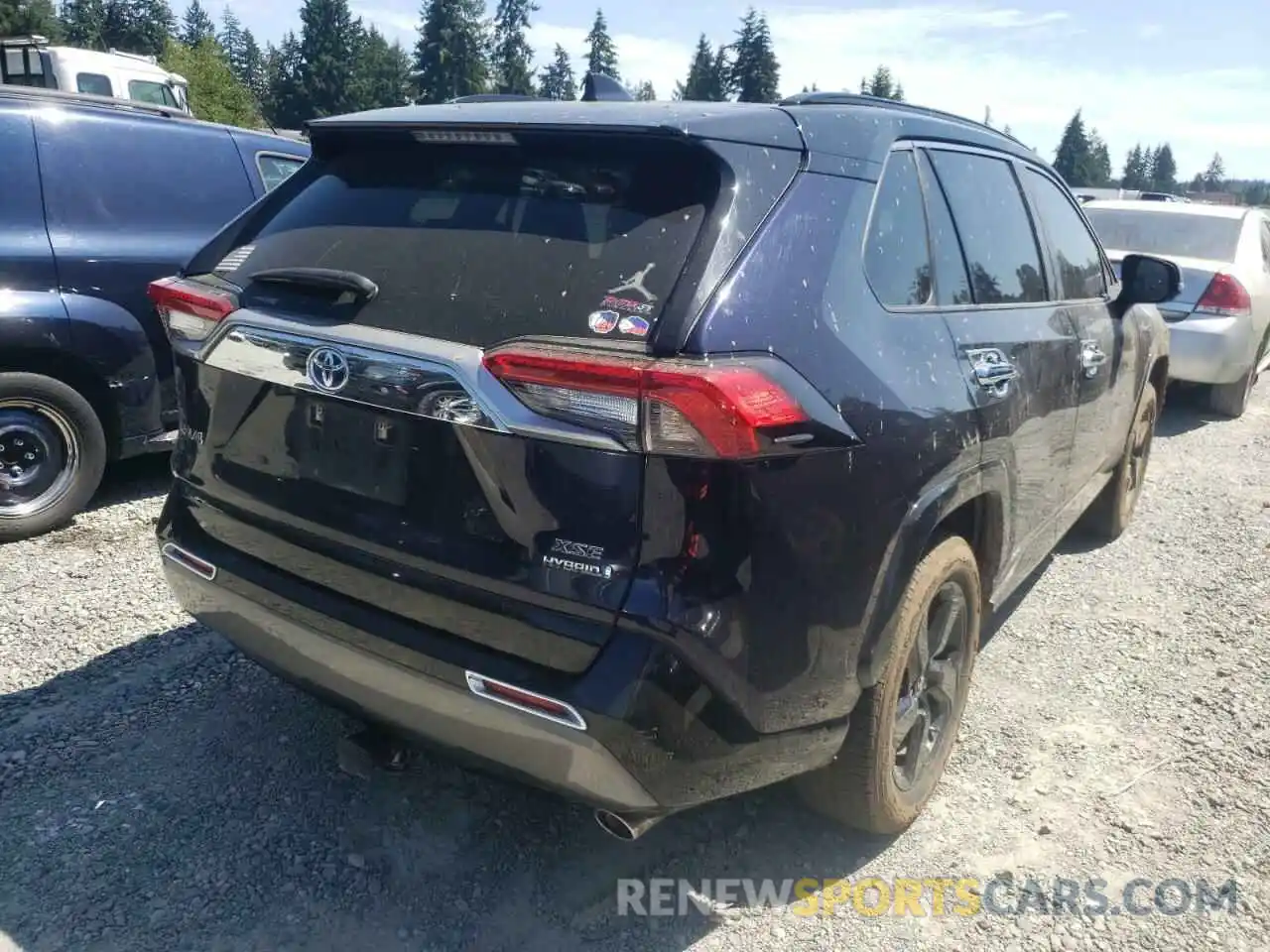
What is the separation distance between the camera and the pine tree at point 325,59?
69688 mm

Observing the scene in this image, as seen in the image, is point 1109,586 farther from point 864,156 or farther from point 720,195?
point 720,195

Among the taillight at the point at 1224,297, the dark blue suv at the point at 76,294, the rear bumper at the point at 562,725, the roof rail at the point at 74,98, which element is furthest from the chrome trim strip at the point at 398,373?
the taillight at the point at 1224,297

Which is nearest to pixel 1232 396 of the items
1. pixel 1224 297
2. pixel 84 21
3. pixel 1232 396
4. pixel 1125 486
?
pixel 1232 396

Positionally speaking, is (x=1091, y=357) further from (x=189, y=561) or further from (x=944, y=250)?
(x=189, y=561)

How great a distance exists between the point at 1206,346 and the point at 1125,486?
10.0ft

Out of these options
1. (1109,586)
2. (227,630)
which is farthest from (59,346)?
(1109,586)

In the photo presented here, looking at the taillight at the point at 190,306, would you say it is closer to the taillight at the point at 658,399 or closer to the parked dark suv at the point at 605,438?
the parked dark suv at the point at 605,438

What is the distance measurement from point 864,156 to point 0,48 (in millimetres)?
14367

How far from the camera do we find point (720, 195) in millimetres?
2010

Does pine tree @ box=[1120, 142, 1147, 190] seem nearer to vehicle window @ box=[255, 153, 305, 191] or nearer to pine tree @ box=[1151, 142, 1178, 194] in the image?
pine tree @ box=[1151, 142, 1178, 194]

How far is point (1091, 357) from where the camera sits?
365 cm

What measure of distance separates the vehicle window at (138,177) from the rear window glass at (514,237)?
8.68 feet

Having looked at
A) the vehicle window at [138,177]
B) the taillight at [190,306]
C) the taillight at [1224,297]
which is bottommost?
the taillight at [1224,297]

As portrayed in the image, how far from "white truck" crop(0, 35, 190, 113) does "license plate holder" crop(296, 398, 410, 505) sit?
37.9ft
